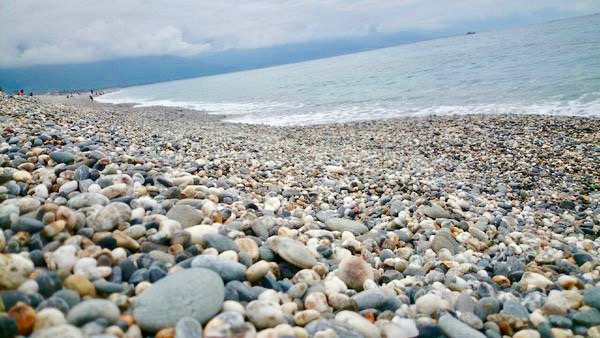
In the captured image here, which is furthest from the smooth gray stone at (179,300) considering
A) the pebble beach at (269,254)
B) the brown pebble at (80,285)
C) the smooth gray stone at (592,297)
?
the smooth gray stone at (592,297)

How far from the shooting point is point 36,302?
1.81 meters

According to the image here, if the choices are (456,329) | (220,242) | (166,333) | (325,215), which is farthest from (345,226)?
(166,333)

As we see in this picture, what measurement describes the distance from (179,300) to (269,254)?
0.93 meters

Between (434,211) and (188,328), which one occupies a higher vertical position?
(188,328)

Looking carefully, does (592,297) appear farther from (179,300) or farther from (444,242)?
(179,300)

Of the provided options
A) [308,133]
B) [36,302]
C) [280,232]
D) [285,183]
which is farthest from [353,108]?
[36,302]

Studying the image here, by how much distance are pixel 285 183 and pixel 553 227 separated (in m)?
3.88

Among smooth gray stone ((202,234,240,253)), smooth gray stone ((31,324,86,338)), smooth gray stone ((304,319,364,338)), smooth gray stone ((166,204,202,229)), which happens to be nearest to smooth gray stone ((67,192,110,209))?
smooth gray stone ((166,204,202,229))

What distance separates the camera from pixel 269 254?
2.81m

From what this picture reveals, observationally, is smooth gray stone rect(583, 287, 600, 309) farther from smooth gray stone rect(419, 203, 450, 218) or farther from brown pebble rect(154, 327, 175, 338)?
brown pebble rect(154, 327, 175, 338)

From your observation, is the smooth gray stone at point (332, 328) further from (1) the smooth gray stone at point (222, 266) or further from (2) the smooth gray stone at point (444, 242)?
(2) the smooth gray stone at point (444, 242)

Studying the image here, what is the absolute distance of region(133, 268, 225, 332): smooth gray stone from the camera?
73.9 inches

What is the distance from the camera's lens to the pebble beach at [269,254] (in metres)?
1.95

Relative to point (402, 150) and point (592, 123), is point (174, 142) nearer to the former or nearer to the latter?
point (402, 150)
